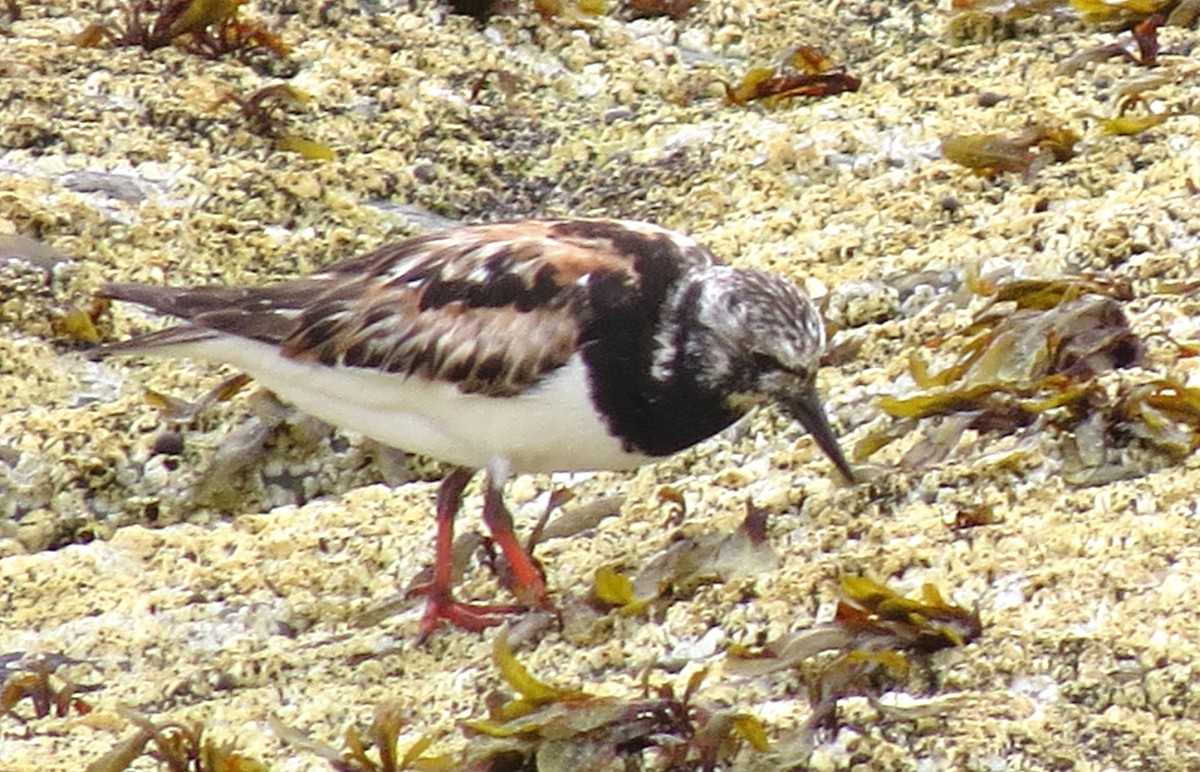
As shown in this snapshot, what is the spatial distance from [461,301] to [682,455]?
2.27 feet

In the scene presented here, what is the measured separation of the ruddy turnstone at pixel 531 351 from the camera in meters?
4.32

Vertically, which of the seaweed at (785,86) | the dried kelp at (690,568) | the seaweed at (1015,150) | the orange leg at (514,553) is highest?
the seaweed at (1015,150)

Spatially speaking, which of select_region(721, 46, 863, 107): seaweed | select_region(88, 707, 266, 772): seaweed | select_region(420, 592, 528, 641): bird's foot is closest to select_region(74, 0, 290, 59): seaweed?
select_region(721, 46, 863, 107): seaweed

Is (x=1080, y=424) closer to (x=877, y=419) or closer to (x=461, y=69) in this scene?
(x=877, y=419)

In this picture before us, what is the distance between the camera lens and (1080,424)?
4164 mm

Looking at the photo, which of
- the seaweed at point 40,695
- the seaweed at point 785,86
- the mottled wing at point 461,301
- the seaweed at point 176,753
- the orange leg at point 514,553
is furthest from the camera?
the seaweed at point 785,86

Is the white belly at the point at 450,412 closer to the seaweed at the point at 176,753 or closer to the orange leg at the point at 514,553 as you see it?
the orange leg at the point at 514,553

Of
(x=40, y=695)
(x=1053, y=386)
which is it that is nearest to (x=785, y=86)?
(x=1053, y=386)

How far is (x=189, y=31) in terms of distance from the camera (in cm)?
631

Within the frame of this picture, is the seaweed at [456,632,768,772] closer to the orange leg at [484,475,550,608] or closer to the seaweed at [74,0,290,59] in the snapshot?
the orange leg at [484,475,550,608]

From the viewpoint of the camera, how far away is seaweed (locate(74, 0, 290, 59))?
246 inches

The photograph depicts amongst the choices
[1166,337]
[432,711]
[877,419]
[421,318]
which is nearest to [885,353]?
[877,419]

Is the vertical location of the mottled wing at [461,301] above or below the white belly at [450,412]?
above

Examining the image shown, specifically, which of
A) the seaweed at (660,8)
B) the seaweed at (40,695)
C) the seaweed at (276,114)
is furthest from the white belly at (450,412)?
the seaweed at (660,8)
